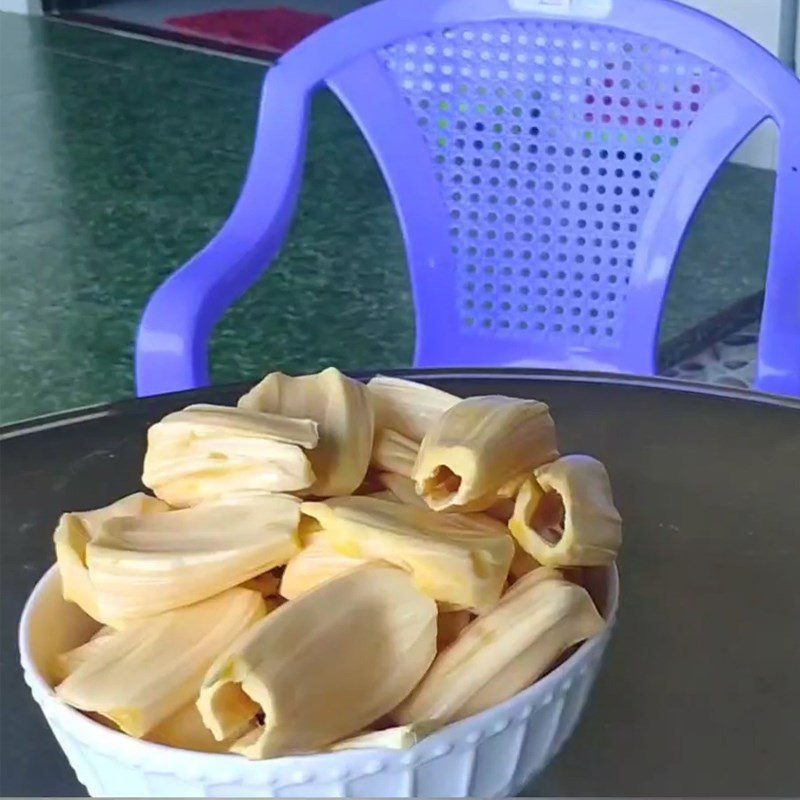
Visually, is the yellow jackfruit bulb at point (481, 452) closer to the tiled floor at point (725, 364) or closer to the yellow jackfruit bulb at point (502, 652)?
the yellow jackfruit bulb at point (502, 652)

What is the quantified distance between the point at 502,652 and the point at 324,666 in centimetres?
6

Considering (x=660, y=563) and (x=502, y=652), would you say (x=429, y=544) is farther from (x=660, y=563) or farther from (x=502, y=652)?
(x=660, y=563)

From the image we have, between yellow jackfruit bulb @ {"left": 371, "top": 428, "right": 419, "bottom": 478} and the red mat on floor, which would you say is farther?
the red mat on floor

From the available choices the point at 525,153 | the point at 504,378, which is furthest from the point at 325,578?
the point at 525,153

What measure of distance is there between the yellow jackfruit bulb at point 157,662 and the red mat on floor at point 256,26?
10.0 feet

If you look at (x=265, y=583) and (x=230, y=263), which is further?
(x=230, y=263)

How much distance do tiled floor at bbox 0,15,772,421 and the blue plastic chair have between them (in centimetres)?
67

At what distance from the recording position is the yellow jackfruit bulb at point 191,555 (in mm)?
458

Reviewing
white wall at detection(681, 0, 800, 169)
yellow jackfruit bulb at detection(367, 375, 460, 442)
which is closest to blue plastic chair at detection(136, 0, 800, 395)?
yellow jackfruit bulb at detection(367, 375, 460, 442)

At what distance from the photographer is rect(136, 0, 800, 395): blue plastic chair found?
3.81 feet

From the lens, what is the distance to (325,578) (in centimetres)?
46

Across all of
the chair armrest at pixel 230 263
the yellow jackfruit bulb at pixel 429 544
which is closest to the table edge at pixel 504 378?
the chair armrest at pixel 230 263

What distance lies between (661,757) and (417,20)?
2.71ft

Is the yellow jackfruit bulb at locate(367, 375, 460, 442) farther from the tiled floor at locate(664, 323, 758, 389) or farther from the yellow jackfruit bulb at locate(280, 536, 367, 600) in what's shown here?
the tiled floor at locate(664, 323, 758, 389)
